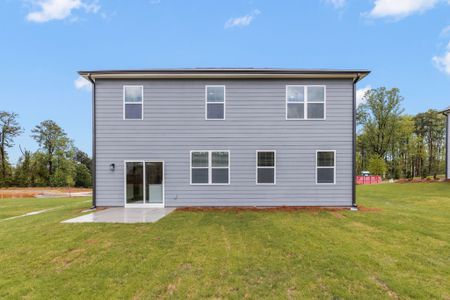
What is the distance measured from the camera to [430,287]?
3461 millimetres

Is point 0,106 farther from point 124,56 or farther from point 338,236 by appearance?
point 338,236

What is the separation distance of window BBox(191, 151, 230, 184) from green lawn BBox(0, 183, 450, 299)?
2.45 m

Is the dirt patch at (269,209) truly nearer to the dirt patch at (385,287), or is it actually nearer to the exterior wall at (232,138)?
the exterior wall at (232,138)

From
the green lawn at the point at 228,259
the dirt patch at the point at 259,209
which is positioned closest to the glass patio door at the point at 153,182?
the dirt patch at the point at 259,209

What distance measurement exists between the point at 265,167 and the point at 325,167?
7.94ft

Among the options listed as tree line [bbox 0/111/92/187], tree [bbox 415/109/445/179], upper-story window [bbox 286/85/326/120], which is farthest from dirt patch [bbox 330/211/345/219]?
tree [bbox 415/109/445/179]

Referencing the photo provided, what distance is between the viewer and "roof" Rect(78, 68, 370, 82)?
912 centimetres

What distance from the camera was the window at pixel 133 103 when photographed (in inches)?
373

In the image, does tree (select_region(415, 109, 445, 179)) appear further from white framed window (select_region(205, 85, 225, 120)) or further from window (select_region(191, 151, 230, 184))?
white framed window (select_region(205, 85, 225, 120))

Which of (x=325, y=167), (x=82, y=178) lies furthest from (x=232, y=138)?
(x=82, y=178)

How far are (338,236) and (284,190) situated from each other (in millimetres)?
3678

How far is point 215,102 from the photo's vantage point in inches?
375

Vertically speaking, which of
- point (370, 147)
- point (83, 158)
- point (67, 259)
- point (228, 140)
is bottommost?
point (67, 259)

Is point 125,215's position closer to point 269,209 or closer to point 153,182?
point 153,182
